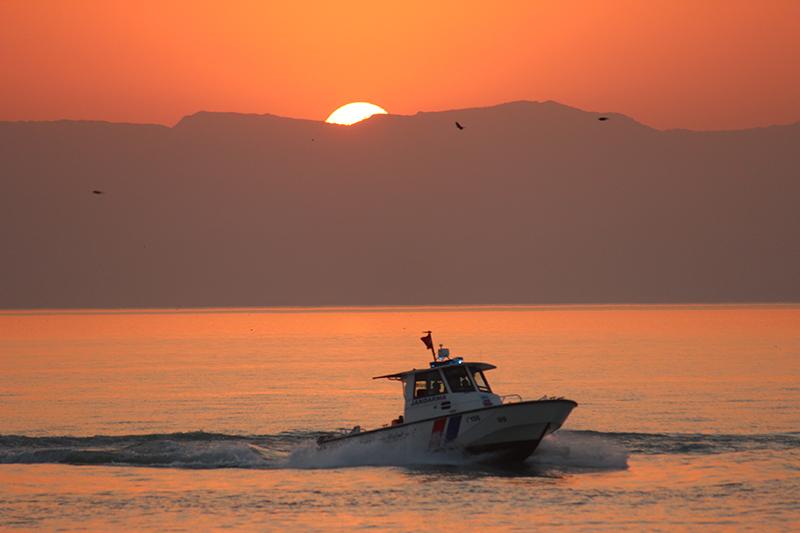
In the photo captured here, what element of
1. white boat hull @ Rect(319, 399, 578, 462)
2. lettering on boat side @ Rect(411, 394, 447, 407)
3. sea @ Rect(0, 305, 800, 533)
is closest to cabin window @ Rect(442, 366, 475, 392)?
lettering on boat side @ Rect(411, 394, 447, 407)

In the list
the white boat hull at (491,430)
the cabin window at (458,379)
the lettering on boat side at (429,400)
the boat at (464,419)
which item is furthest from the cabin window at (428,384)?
the white boat hull at (491,430)

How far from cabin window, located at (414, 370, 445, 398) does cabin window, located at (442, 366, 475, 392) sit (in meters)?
0.29

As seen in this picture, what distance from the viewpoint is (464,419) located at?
97.7ft

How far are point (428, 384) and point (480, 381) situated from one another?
6.56 feet

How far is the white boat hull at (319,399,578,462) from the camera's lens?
2912 centimetres

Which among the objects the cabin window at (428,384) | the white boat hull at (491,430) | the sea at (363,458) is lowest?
the sea at (363,458)

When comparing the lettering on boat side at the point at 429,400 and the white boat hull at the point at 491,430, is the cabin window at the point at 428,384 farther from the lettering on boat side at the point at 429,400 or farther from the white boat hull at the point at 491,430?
the white boat hull at the point at 491,430

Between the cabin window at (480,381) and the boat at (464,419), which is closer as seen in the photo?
the boat at (464,419)

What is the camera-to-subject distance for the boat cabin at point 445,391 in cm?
3052

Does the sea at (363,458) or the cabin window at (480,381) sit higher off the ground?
the cabin window at (480,381)

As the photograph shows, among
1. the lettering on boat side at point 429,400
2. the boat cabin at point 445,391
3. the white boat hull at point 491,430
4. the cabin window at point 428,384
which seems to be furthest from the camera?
the cabin window at point 428,384

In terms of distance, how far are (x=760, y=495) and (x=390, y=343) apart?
7860cm

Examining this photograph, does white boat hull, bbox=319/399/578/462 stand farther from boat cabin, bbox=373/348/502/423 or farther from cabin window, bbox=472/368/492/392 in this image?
cabin window, bbox=472/368/492/392

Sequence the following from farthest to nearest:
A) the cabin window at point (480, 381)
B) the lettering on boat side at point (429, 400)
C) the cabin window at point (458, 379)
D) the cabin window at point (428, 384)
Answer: the cabin window at point (480, 381) → the cabin window at point (428, 384) → the cabin window at point (458, 379) → the lettering on boat side at point (429, 400)
